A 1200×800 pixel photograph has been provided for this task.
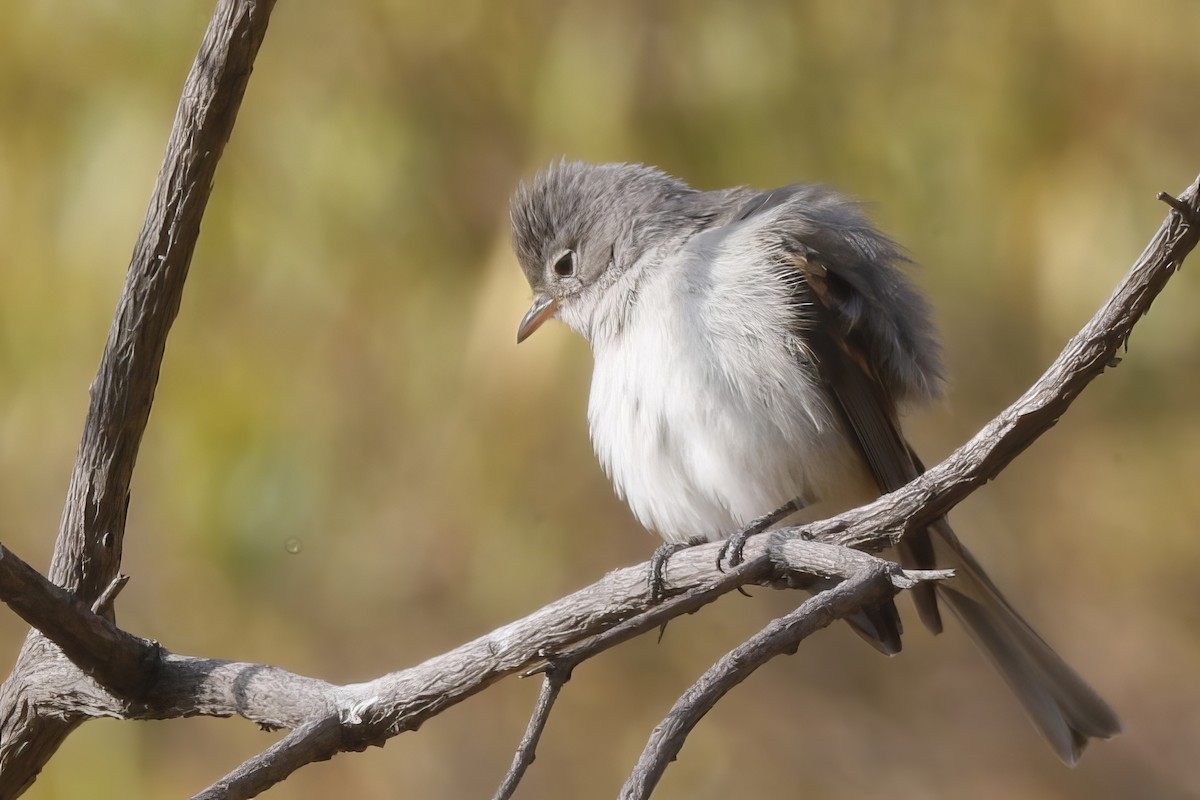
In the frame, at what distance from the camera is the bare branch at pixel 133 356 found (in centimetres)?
207

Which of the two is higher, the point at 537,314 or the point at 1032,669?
the point at 537,314

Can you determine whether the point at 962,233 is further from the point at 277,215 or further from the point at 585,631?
the point at 585,631

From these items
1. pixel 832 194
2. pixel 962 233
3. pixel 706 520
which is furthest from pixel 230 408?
pixel 962 233

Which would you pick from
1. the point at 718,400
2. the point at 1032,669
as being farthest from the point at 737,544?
the point at 1032,669

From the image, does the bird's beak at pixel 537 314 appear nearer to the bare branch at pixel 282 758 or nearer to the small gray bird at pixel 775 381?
the small gray bird at pixel 775 381

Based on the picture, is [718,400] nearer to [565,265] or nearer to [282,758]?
[565,265]

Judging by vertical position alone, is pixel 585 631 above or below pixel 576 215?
below

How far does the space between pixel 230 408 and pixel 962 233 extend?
2.72 meters

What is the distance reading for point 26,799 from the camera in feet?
12.7

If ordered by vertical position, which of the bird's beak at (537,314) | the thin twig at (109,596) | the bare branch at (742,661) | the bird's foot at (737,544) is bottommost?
the bare branch at (742,661)

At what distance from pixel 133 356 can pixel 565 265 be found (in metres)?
1.63

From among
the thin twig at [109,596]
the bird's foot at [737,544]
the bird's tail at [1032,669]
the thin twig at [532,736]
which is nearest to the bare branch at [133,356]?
the thin twig at [109,596]

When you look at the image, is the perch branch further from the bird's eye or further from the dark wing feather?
the bird's eye

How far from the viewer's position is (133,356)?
215 cm
